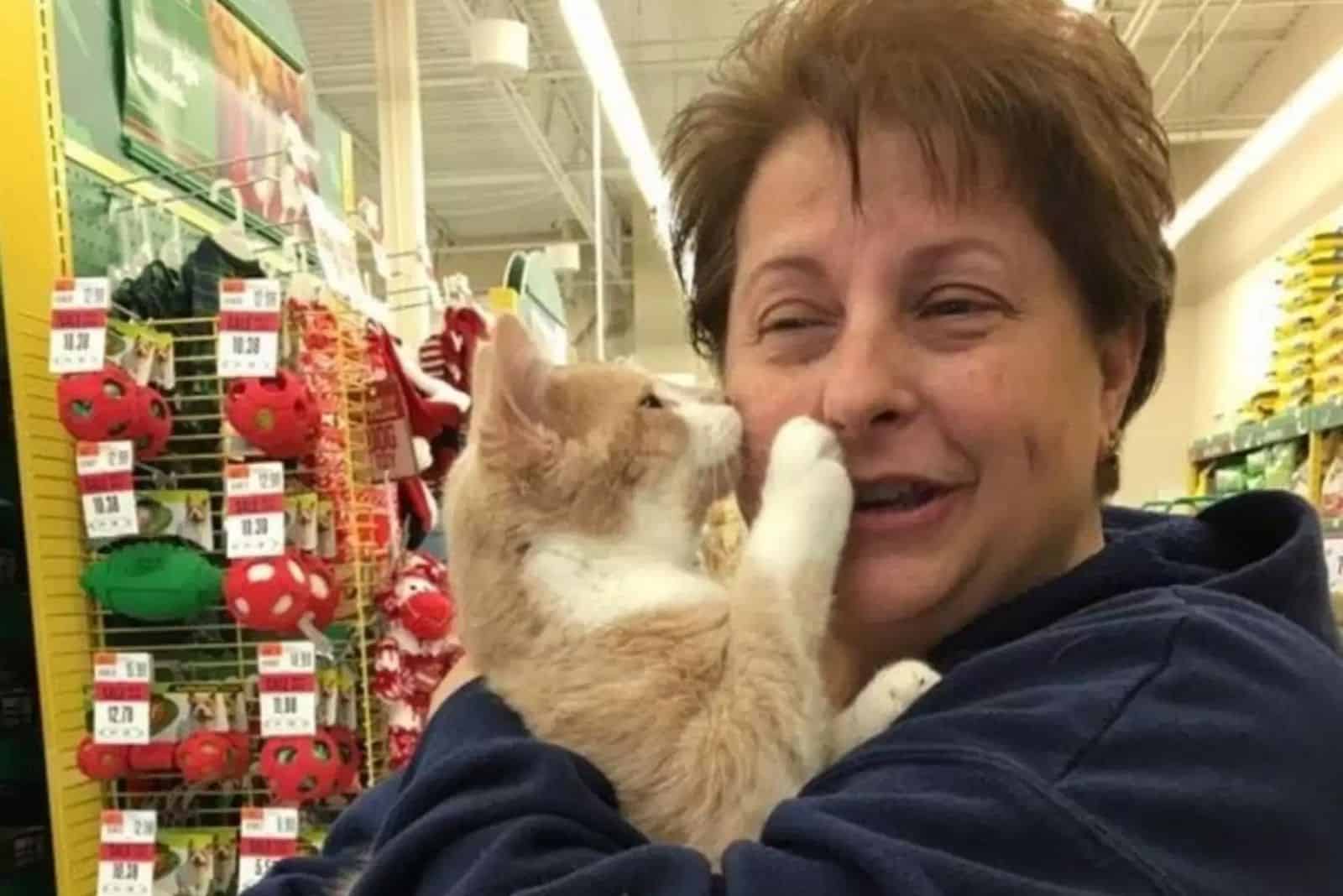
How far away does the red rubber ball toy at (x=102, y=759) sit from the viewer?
2.19 m

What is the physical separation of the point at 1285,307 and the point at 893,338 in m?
3.78

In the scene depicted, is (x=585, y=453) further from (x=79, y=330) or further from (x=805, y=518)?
(x=79, y=330)

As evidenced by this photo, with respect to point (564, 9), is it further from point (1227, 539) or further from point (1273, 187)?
Answer: point (1273, 187)

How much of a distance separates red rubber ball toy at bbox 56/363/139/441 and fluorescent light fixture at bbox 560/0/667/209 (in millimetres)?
1581

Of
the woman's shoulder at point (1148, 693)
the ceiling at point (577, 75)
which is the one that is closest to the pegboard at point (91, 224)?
the woman's shoulder at point (1148, 693)

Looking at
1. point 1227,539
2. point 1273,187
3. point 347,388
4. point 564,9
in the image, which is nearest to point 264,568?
point 347,388

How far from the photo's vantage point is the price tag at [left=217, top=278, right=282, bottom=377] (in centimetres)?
214

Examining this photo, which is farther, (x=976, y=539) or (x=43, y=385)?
(x=43, y=385)

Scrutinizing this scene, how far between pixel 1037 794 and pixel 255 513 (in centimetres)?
161

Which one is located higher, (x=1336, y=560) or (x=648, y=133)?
(x=648, y=133)

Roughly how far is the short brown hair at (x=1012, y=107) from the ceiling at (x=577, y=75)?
19.6 feet

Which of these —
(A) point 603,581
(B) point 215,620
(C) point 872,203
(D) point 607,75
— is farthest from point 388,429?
(D) point 607,75

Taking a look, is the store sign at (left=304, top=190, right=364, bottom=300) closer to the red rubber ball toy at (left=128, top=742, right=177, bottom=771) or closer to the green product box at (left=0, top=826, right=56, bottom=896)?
the red rubber ball toy at (left=128, top=742, right=177, bottom=771)

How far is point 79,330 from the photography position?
2.13 meters
